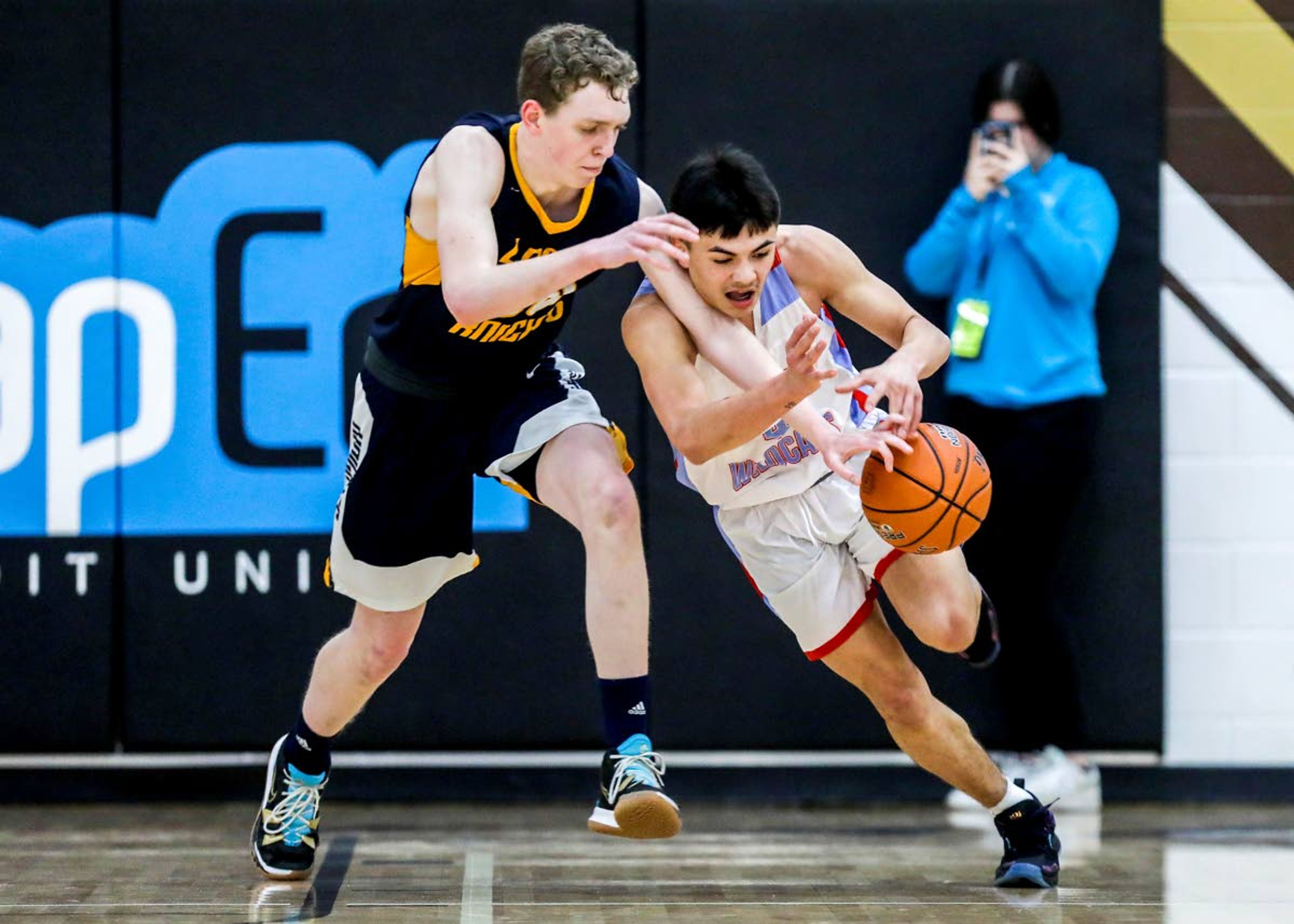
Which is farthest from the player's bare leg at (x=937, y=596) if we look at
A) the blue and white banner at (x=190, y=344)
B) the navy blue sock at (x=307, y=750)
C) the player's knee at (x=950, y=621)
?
the blue and white banner at (x=190, y=344)

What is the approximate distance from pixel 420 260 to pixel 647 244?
0.82 meters

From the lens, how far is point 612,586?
3525mm

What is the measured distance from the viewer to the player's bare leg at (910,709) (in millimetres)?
3855

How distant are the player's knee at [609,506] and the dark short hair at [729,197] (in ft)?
1.85

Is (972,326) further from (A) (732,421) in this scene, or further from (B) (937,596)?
(A) (732,421)

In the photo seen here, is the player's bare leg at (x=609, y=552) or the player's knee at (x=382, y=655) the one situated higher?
the player's bare leg at (x=609, y=552)

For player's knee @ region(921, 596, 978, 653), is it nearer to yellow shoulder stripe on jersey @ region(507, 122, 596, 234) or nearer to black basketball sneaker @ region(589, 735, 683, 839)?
black basketball sneaker @ region(589, 735, 683, 839)

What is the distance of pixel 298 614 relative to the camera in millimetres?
5523

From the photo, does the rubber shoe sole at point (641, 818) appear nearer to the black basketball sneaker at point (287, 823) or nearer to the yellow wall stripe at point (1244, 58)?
the black basketball sneaker at point (287, 823)

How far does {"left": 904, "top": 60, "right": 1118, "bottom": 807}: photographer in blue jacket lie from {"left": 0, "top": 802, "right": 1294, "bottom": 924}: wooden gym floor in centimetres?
45

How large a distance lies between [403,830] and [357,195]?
6.49 feet

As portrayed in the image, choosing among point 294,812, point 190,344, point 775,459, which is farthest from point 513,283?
point 190,344

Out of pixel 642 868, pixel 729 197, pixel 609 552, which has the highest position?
pixel 729 197

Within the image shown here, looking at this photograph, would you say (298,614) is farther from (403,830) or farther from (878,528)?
(878,528)
